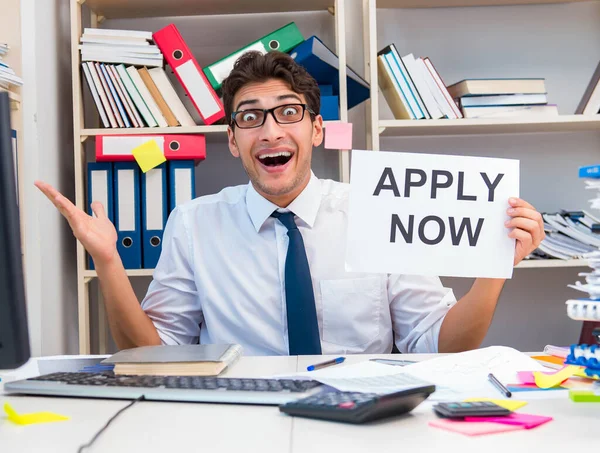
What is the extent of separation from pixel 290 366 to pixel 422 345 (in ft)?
1.80

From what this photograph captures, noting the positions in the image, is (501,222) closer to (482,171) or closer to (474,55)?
(482,171)

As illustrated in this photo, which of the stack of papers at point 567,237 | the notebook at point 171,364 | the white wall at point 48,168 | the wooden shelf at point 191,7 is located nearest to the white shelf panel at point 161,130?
the white wall at point 48,168

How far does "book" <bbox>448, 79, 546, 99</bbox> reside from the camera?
7.18ft

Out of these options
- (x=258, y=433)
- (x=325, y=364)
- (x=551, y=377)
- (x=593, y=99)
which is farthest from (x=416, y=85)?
(x=258, y=433)

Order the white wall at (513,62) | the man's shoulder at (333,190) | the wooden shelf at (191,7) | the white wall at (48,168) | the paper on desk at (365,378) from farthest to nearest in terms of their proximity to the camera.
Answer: the white wall at (513,62)
the wooden shelf at (191,7)
the white wall at (48,168)
the man's shoulder at (333,190)
the paper on desk at (365,378)

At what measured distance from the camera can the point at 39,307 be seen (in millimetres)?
2021

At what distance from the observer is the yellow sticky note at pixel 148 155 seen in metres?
2.14

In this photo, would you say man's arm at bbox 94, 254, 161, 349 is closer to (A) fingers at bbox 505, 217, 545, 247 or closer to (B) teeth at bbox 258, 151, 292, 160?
(B) teeth at bbox 258, 151, 292, 160

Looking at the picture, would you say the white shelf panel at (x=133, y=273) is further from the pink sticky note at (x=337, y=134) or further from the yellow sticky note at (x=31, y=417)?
the yellow sticky note at (x=31, y=417)

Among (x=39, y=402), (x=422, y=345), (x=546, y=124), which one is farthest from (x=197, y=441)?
(x=546, y=124)

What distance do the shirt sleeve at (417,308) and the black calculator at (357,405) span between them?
77cm

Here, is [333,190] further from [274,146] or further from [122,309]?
[122,309]

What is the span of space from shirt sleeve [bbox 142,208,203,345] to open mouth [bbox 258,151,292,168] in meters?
0.28

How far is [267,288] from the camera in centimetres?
159
